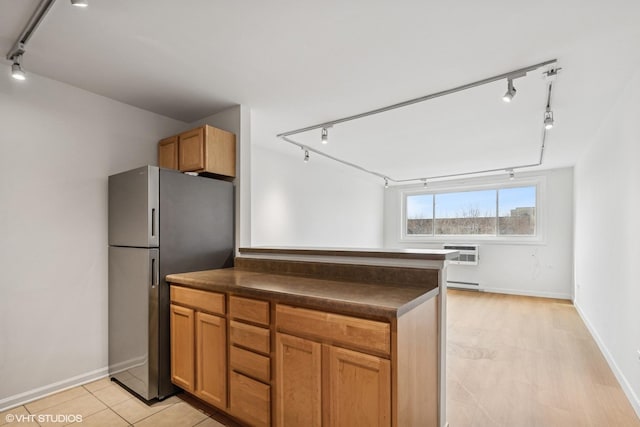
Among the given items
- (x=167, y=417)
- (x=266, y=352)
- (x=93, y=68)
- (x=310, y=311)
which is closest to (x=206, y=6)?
(x=93, y=68)

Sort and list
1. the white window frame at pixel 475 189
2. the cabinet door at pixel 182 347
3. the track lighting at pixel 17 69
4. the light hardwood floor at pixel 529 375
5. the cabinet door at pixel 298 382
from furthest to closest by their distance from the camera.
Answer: the white window frame at pixel 475 189, the cabinet door at pixel 182 347, the light hardwood floor at pixel 529 375, the track lighting at pixel 17 69, the cabinet door at pixel 298 382

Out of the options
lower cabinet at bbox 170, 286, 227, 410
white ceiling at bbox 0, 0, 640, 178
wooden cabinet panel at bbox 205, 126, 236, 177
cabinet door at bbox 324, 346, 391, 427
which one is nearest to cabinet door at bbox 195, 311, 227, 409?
lower cabinet at bbox 170, 286, 227, 410

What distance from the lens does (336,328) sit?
159cm

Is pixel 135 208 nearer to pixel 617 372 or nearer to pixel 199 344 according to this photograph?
pixel 199 344

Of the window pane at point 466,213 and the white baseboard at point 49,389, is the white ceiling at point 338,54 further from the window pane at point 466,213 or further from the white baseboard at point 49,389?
the window pane at point 466,213

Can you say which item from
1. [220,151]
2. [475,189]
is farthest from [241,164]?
[475,189]

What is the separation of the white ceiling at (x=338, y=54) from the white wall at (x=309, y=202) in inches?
52.5

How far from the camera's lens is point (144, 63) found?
229 cm

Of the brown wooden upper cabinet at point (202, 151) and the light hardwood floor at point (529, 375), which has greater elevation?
the brown wooden upper cabinet at point (202, 151)

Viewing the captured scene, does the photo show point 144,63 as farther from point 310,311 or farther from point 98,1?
point 310,311

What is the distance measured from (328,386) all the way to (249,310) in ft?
→ 2.18

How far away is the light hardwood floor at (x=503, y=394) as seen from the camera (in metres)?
2.16

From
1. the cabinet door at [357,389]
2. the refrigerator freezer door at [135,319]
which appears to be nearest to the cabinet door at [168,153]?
→ the refrigerator freezer door at [135,319]

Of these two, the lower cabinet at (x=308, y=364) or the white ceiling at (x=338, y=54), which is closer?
the lower cabinet at (x=308, y=364)
